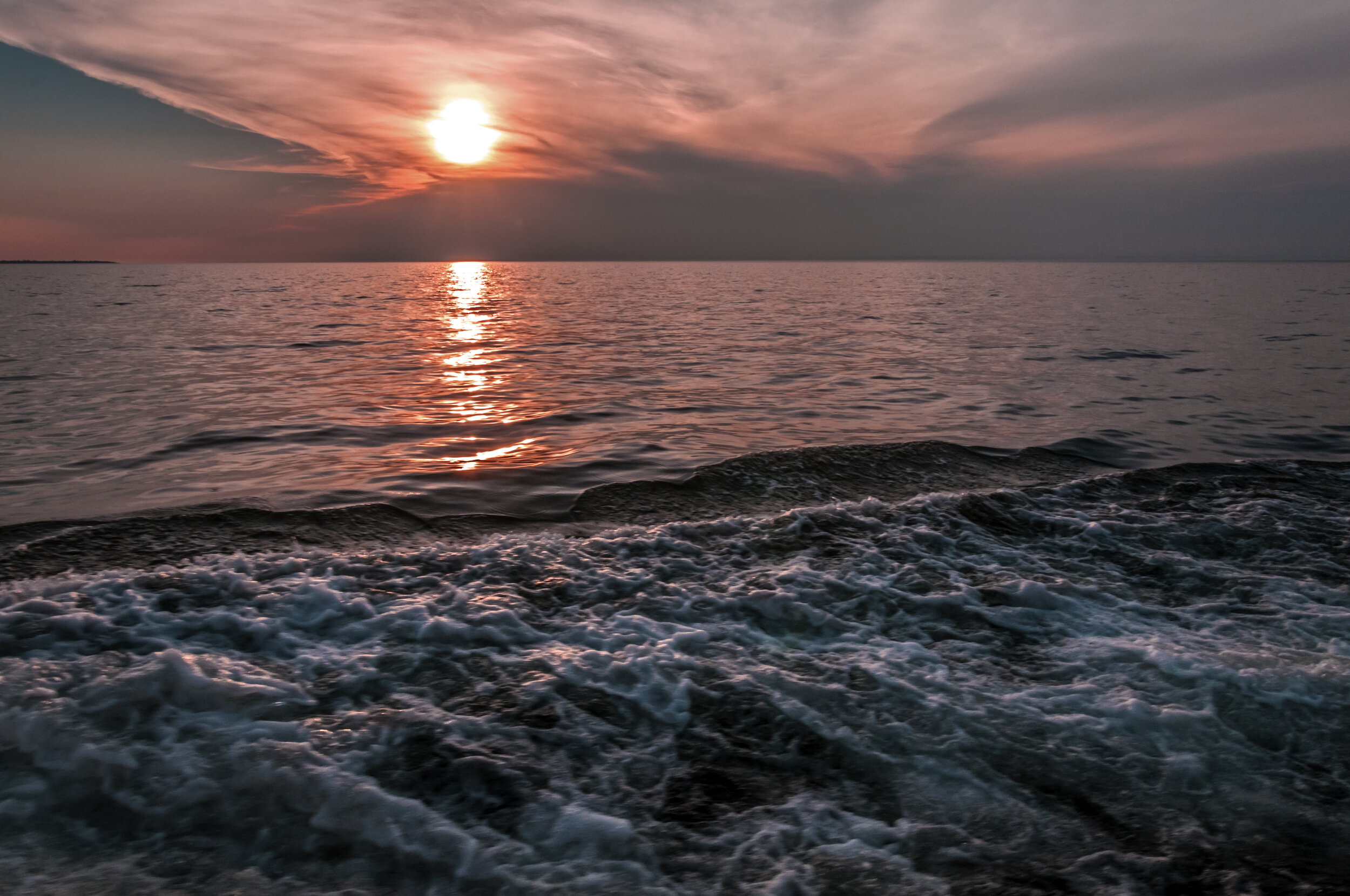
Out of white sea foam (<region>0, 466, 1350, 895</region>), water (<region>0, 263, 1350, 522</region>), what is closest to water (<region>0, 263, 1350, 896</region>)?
white sea foam (<region>0, 466, 1350, 895</region>)

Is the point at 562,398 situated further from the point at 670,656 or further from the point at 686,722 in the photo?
the point at 686,722

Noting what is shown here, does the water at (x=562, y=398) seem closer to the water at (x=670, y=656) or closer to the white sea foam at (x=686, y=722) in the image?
the water at (x=670, y=656)

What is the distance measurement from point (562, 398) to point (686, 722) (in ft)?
35.9

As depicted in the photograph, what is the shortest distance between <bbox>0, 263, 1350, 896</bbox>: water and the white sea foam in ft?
0.07

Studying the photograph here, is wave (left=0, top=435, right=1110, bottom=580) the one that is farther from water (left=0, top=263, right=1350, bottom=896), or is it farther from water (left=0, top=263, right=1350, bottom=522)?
water (left=0, top=263, right=1350, bottom=522)

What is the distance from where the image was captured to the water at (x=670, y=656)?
325 cm

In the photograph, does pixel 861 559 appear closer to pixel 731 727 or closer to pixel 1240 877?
pixel 731 727

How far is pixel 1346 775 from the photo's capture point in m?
3.77

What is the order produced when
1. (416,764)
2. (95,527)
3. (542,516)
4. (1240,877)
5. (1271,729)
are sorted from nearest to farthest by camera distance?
1. (1240,877)
2. (416,764)
3. (1271,729)
4. (95,527)
5. (542,516)

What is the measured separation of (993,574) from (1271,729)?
2.35m

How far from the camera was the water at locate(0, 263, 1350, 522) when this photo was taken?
9.09m

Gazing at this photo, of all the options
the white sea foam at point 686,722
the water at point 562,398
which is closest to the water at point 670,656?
the white sea foam at point 686,722

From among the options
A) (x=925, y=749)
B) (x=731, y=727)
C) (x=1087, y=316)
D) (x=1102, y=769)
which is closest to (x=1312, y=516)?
(x=1102, y=769)

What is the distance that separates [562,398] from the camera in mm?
14602
